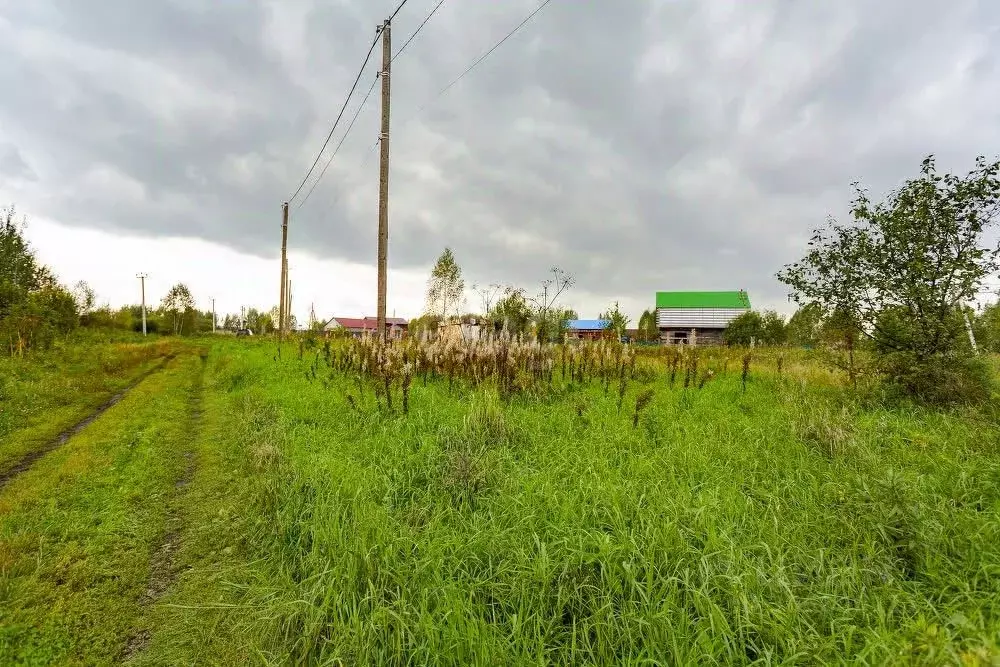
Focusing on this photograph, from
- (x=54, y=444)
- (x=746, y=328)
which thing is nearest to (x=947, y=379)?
(x=54, y=444)

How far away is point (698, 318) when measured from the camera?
204 feet

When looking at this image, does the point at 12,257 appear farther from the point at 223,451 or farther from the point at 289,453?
the point at 289,453

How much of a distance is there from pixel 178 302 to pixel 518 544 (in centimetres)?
7524

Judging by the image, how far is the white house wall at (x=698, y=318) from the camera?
61469 mm

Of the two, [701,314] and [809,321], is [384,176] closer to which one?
[809,321]

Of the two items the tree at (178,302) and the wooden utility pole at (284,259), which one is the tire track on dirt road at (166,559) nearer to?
the wooden utility pole at (284,259)

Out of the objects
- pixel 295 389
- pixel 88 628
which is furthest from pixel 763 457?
pixel 295 389

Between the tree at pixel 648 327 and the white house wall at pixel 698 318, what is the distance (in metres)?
1.01

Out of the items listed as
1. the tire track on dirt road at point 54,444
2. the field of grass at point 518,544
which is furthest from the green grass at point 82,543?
the tire track on dirt road at point 54,444

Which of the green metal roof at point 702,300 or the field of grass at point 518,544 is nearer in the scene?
the field of grass at point 518,544

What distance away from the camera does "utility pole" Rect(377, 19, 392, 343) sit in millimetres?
13133

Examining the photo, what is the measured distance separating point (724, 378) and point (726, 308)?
2205 inches

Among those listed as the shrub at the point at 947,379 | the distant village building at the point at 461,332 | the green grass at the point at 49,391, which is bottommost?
the green grass at the point at 49,391

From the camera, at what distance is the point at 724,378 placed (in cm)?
1212
